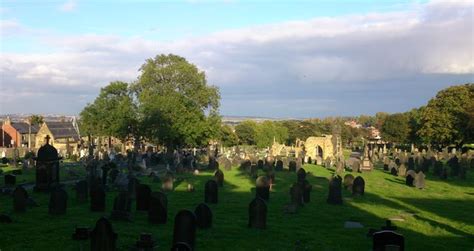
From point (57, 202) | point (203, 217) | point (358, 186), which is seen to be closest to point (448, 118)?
point (358, 186)

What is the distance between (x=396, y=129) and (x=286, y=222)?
3096 inches

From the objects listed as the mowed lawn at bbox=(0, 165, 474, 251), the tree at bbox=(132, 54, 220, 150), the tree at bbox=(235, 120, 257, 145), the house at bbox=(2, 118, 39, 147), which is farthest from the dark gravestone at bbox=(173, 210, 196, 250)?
the tree at bbox=(235, 120, 257, 145)

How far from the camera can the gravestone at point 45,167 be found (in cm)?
2391

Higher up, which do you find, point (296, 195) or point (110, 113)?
point (110, 113)

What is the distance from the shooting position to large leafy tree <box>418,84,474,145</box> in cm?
6145

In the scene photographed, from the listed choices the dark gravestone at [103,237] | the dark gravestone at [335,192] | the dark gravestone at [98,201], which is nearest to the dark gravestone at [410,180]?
the dark gravestone at [335,192]

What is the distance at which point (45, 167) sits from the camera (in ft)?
78.8

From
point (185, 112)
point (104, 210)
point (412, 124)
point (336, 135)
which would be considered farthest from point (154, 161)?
point (412, 124)

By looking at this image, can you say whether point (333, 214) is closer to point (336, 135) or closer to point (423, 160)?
point (423, 160)

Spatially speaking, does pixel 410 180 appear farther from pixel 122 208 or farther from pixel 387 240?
pixel 387 240

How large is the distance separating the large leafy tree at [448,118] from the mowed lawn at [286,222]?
1488 inches

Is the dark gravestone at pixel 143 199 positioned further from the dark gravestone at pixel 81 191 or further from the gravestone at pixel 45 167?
the gravestone at pixel 45 167

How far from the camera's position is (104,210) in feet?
60.7

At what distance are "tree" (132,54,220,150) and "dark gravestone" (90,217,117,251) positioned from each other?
128 ft
